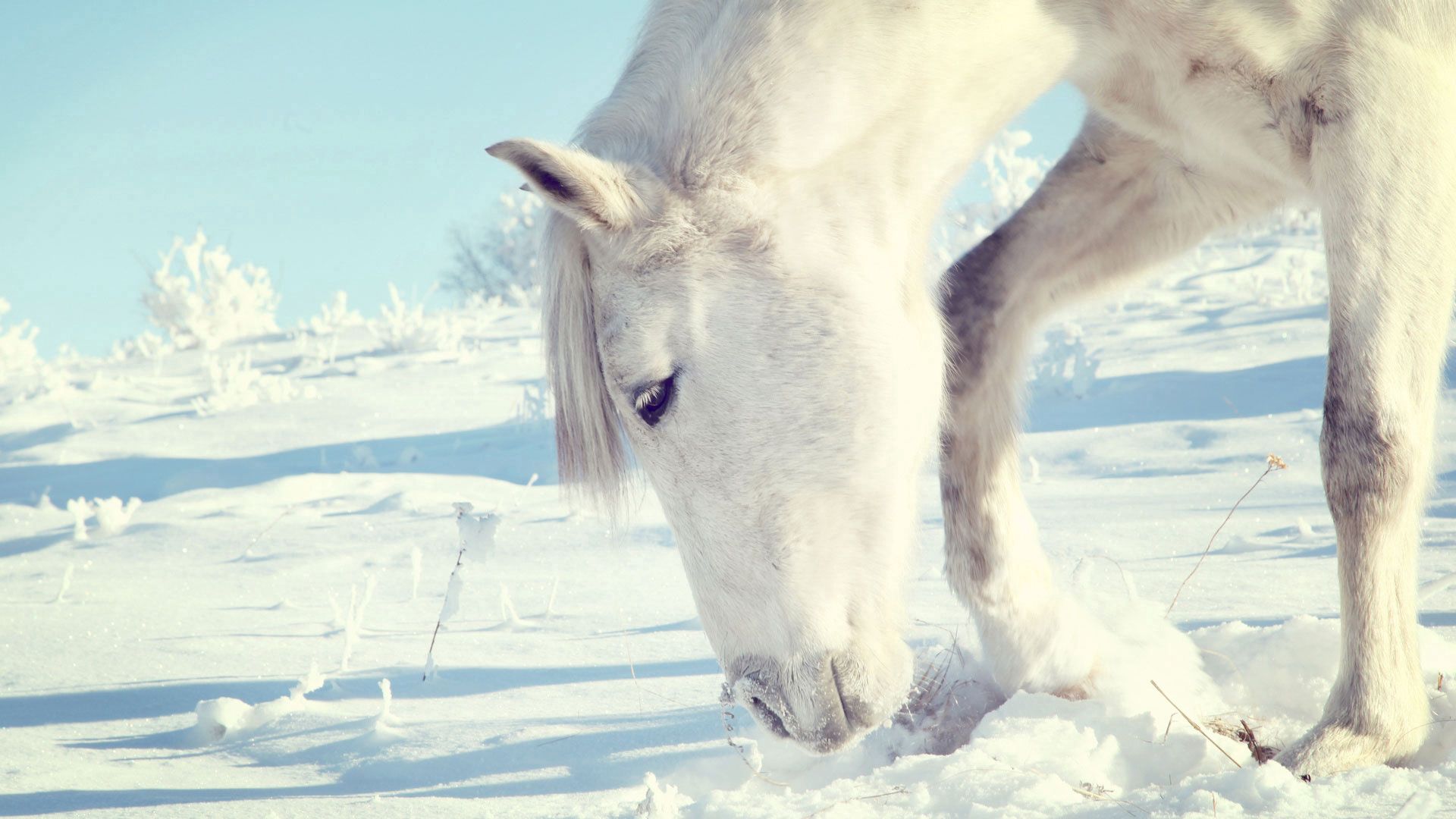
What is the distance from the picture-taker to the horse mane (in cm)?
181

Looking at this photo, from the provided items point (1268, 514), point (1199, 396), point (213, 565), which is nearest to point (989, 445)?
point (1268, 514)

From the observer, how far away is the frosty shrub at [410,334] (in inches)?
392

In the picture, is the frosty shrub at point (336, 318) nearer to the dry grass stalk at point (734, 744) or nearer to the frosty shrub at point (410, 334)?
the frosty shrub at point (410, 334)

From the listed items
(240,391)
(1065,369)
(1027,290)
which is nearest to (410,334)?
(240,391)

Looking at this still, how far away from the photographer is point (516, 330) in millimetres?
11297

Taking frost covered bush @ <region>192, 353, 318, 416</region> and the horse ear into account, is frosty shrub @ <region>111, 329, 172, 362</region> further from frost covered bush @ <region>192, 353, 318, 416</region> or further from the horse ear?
the horse ear

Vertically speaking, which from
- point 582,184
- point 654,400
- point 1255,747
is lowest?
point 1255,747

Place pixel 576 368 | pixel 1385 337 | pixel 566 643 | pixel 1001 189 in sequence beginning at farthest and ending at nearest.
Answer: pixel 1001 189
pixel 566 643
pixel 1385 337
pixel 576 368

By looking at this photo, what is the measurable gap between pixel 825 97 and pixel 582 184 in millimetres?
505

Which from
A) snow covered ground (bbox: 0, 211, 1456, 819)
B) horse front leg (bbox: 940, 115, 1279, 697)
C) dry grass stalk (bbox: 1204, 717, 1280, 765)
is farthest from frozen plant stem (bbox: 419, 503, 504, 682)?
dry grass stalk (bbox: 1204, 717, 1280, 765)

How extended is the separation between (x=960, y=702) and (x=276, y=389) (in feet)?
23.3

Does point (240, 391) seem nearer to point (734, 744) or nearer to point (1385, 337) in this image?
point (734, 744)

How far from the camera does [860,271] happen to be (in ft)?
6.15

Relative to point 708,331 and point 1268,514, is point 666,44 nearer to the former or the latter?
point 708,331
